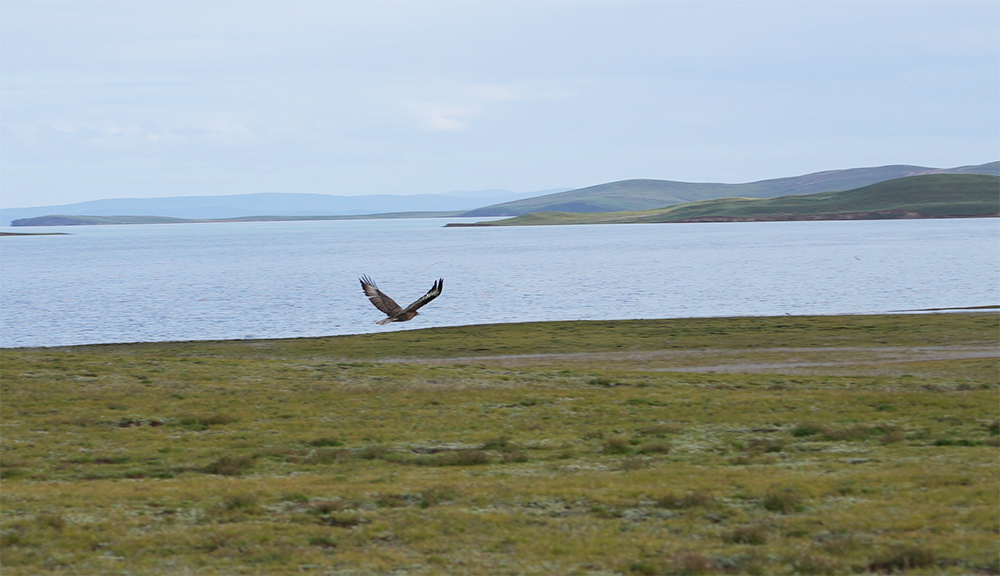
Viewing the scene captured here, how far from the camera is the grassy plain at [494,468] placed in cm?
1329

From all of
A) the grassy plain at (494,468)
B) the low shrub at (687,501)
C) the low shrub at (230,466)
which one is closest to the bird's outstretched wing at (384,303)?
the grassy plain at (494,468)

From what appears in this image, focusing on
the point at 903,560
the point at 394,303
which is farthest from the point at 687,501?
the point at 394,303

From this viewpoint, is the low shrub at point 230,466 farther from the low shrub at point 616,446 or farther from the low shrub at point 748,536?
the low shrub at point 748,536

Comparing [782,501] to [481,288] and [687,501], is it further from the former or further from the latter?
[481,288]

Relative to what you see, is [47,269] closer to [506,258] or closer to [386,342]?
[506,258]

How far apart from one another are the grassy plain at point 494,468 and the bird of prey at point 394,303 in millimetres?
3064

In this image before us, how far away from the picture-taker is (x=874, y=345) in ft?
153

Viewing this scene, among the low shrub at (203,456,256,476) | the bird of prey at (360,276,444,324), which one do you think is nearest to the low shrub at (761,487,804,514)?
the bird of prey at (360,276,444,324)

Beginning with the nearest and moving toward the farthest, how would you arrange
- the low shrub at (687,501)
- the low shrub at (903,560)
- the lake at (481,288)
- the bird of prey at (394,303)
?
the low shrub at (903,560) < the low shrub at (687,501) < the bird of prey at (394,303) < the lake at (481,288)

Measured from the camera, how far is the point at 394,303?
80.0 feet

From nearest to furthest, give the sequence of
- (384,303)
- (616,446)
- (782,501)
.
A: (782,501), (616,446), (384,303)

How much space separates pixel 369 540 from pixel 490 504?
2.69 metres

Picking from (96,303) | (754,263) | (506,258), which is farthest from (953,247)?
(96,303)

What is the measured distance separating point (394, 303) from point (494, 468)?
20.2ft
